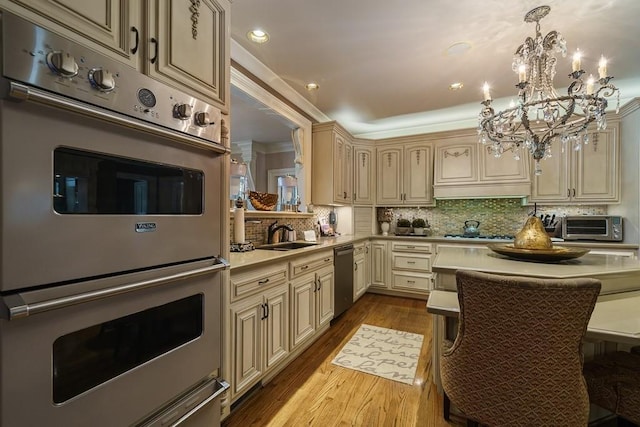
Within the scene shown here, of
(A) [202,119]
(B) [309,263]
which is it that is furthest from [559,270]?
(A) [202,119]

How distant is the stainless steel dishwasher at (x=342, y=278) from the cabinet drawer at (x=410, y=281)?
3.31 feet

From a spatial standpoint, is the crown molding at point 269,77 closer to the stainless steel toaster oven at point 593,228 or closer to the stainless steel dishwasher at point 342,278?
the stainless steel dishwasher at point 342,278

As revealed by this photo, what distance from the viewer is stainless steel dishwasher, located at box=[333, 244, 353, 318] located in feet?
9.70

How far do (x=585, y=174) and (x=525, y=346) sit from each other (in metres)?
3.52

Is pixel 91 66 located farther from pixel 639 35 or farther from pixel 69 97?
pixel 639 35

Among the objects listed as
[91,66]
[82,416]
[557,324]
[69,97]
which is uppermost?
[91,66]

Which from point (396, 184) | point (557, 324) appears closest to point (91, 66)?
point (557, 324)

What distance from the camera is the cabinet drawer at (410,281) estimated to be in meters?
3.87

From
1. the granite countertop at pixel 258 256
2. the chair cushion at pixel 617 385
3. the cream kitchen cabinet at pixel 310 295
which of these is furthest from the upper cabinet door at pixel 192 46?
the chair cushion at pixel 617 385

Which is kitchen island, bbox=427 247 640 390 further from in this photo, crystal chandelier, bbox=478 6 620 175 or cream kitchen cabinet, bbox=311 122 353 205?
cream kitchen cabinet, bbox=311 122 353 205

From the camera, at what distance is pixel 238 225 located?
2258mm

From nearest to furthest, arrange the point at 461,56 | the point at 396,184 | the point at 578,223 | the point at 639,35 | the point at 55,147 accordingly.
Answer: the point at 55,147
the point at 639,35
the point at 461,56
the point at 578,223
the point at 396,184

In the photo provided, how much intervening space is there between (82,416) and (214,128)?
3.40 ft

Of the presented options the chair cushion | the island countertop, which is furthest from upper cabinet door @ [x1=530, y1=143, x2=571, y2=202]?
the chair cushion
